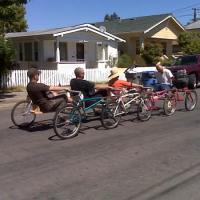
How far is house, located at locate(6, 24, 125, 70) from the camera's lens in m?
21.3

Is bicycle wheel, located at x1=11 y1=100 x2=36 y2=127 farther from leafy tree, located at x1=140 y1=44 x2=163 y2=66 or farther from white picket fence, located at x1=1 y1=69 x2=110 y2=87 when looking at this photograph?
leafy tree, located at x1=140 y1=44 x2=163 y2=66

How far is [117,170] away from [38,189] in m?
1.31

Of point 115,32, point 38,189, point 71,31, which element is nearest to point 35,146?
point 38,189

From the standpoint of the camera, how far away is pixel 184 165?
193 inches

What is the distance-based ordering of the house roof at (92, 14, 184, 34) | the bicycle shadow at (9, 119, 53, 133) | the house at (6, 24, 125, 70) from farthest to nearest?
the house roof at (92, 14, 184, 34)
the house at (6, 24, 125, 70)
the bicycle shadow at (9, 119, 53, 133)

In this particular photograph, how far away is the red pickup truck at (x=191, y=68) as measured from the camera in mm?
16594

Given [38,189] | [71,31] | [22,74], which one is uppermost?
[71,31]

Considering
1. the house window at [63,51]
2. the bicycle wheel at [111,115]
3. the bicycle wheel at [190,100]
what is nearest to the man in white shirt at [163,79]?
the bicycle wheel at [190,100]

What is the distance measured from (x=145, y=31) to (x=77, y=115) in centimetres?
2264

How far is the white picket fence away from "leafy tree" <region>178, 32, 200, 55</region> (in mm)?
9547

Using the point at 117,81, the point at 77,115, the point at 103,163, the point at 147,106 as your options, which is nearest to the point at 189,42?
the point at 147,106

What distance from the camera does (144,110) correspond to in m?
8.10

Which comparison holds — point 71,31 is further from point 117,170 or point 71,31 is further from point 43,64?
point 117,170

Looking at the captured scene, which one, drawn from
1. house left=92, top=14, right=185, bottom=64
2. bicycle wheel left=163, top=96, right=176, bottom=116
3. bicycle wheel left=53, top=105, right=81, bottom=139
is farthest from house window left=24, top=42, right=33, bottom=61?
bicycle wheel left=53, top=105, right=81, bottom=139
